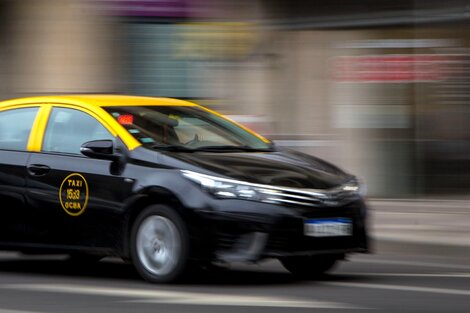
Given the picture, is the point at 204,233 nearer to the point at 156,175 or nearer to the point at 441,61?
the point at 156,175

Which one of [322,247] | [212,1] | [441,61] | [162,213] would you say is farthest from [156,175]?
[212,1]

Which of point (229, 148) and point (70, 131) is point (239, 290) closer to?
point (229, 148)

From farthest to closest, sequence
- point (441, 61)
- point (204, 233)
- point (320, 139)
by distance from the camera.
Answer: point (320, 139)
point (441, 61)
point (204, 233)

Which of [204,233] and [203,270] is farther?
[203,270]

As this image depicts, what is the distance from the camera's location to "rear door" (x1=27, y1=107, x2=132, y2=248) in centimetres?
916

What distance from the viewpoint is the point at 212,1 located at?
17.0 m

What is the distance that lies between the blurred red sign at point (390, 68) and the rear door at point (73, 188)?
6.52 m

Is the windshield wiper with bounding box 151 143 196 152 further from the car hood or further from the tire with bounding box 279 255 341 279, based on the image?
the tire with bounding box 279 255 341 279

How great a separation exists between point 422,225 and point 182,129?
15.9 feet

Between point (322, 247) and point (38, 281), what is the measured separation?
2.10m

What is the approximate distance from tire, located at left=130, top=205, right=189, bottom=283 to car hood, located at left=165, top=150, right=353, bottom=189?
0.38 metres

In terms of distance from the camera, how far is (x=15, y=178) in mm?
9742

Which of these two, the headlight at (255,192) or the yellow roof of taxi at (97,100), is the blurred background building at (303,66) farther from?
the headlight at (255,192)

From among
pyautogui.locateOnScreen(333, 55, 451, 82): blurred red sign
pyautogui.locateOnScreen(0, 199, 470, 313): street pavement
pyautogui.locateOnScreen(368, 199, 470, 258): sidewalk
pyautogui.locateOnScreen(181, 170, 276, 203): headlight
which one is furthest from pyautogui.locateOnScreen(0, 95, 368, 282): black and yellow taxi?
pyautogui.locateOnScreen(333, 55, 451, 82): blurred red sign
